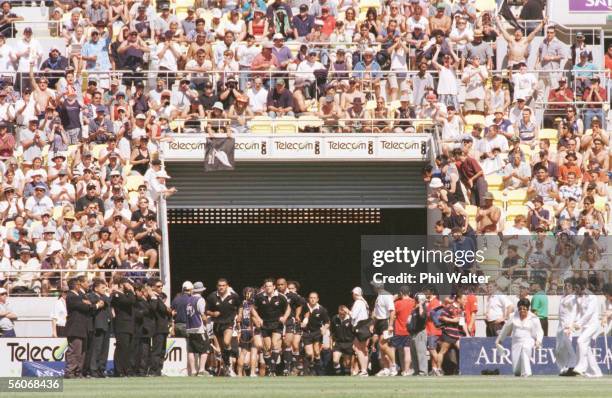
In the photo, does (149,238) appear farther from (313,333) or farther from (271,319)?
(313,333)

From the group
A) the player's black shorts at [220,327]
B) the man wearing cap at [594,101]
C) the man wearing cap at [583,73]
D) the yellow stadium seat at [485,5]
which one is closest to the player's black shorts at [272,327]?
the player's black shorts at [220,327]

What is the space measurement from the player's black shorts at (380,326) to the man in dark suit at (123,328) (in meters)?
4.47

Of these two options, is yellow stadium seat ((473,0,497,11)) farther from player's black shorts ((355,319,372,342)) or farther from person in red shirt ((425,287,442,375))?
player's black shorts ((355,319,372,342))

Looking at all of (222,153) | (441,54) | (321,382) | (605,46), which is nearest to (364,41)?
(441,54)

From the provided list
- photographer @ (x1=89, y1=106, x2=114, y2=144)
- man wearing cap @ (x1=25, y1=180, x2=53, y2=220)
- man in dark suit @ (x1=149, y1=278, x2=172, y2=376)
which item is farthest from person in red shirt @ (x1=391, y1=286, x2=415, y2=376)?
photographer @ (x1=89, y1=106, x2=114, y2=144)

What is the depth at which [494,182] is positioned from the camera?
3097 cm

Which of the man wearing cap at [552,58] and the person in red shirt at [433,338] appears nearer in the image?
the person in red shirt at [433,338]

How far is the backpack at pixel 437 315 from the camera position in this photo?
27.3 m

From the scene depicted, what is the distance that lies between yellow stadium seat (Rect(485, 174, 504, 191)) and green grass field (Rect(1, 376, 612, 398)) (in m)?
6.43

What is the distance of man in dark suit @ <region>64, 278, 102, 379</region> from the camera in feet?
82.3

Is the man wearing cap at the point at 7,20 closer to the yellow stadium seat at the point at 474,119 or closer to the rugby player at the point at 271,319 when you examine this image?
the yellow stadium seat at the point at 474,119

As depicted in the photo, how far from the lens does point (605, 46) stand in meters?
36.2

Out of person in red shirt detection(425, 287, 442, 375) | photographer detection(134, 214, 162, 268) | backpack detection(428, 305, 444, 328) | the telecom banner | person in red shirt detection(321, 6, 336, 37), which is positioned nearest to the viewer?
the telecom banner

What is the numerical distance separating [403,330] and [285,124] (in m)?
6.33
